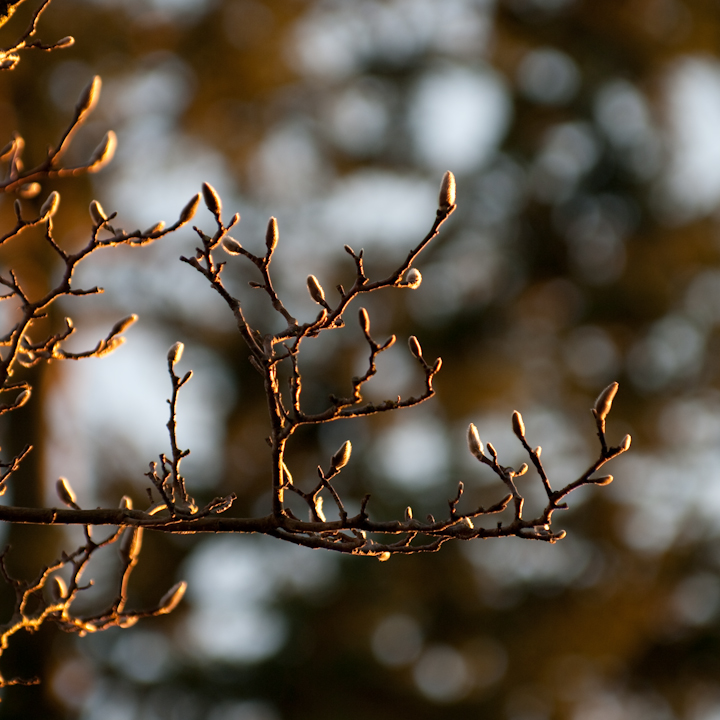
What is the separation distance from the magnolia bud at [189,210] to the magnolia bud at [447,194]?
1.49ft

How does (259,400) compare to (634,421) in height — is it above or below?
above

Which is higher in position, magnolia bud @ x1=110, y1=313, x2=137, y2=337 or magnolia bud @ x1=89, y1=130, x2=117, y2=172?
magnolia bud @ x1=89, y1=130, x2=117, y2=172

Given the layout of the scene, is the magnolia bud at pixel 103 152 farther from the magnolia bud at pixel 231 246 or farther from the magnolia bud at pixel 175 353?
the magnolia bud at pixel 175 353

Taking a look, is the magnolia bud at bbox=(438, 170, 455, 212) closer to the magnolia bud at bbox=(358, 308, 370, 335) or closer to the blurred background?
the magnolia bud at bbox=(358, 308, 370, 335)

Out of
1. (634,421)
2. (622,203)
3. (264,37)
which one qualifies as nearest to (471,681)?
(634,421)

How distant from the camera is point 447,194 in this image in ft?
4.12

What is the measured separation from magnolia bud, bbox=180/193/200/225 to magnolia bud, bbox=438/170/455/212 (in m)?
0.45

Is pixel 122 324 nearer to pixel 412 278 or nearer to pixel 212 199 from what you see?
pixel 212 199

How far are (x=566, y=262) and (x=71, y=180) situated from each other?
462 centimetres

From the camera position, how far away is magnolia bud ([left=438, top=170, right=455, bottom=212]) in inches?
49.2

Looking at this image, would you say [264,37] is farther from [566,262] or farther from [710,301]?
[710,301]

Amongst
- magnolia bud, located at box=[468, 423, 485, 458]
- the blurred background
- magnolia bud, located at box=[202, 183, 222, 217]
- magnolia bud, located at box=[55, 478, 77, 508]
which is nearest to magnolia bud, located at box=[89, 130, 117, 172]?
magnolia bud, located at box=[202, 183, 222, 217]

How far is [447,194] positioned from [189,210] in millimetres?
481

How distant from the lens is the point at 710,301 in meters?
7.24
